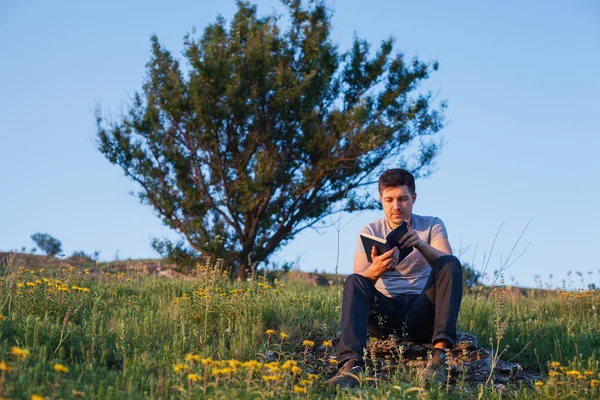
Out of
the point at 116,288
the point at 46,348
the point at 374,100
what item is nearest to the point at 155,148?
the point at 374,100

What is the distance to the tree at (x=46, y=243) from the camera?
24.3 meters

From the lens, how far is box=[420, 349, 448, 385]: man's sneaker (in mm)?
4512

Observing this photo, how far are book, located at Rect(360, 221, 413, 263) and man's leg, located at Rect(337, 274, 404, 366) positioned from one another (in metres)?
0.26

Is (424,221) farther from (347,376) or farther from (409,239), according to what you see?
(347,376)

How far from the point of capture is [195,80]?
47.1ft

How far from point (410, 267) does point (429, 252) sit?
0.39m

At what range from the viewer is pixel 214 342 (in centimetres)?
530

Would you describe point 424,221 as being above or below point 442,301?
above

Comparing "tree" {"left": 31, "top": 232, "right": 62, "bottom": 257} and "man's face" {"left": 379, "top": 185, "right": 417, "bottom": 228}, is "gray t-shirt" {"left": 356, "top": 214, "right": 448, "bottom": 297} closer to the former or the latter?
"man's face" {"left": 379, "top": 185, "right": 417, "bottom": 228}

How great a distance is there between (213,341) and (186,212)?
10336mm

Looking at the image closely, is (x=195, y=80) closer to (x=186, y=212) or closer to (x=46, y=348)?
(x=186, y=212)

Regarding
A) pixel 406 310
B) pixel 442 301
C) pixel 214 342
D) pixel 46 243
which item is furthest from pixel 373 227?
pixel 46 243

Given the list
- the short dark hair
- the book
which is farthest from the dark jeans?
the short dark hair

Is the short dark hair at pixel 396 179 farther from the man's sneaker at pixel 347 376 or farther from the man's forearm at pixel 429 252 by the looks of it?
the man's sneaker at pixel 347 376
